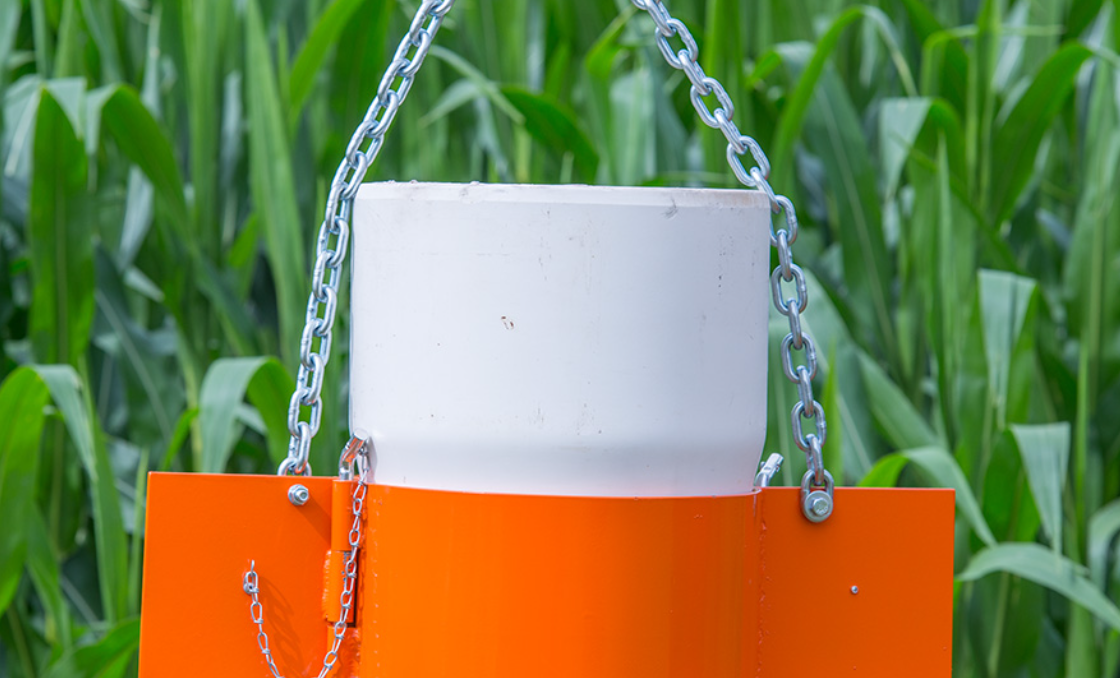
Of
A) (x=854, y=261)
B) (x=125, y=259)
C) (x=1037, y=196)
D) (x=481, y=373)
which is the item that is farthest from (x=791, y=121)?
(x=481, y=373)

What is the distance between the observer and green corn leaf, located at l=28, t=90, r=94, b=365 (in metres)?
1.26

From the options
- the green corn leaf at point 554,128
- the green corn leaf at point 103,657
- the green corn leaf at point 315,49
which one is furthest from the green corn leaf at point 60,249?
the green corn leaf at point 554,128

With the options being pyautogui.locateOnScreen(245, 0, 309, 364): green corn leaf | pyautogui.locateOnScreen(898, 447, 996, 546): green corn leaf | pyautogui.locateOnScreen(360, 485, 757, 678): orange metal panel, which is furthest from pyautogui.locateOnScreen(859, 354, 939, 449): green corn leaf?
pyautogui.locateOnScreen(360, 485, 757, 678): orange metal panel

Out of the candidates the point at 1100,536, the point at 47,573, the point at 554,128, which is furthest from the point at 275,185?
the point at 1100,536

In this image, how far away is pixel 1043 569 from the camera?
3.69 feet

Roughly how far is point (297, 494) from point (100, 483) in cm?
65

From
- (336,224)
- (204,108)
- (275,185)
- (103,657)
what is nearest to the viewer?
(336,224)

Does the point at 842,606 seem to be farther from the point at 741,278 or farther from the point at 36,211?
the point at 36,211

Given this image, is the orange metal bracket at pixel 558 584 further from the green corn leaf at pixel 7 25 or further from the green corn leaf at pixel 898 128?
the green corn leaf at pixel 7 25

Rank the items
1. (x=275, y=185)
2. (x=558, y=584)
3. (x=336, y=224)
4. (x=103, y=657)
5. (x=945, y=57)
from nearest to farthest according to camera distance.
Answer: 1. (x=558, y=584)
2. (x=336, y=224)
3. (x=103, y=657)
4. (x=275, y=185)
5. (x=945, y=57)

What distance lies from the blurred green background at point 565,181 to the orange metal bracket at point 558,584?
54 centimetres

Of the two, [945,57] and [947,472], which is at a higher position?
[945,57]

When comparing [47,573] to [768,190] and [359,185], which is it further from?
[768,190]

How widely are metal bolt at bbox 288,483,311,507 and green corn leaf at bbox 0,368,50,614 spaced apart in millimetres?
661
